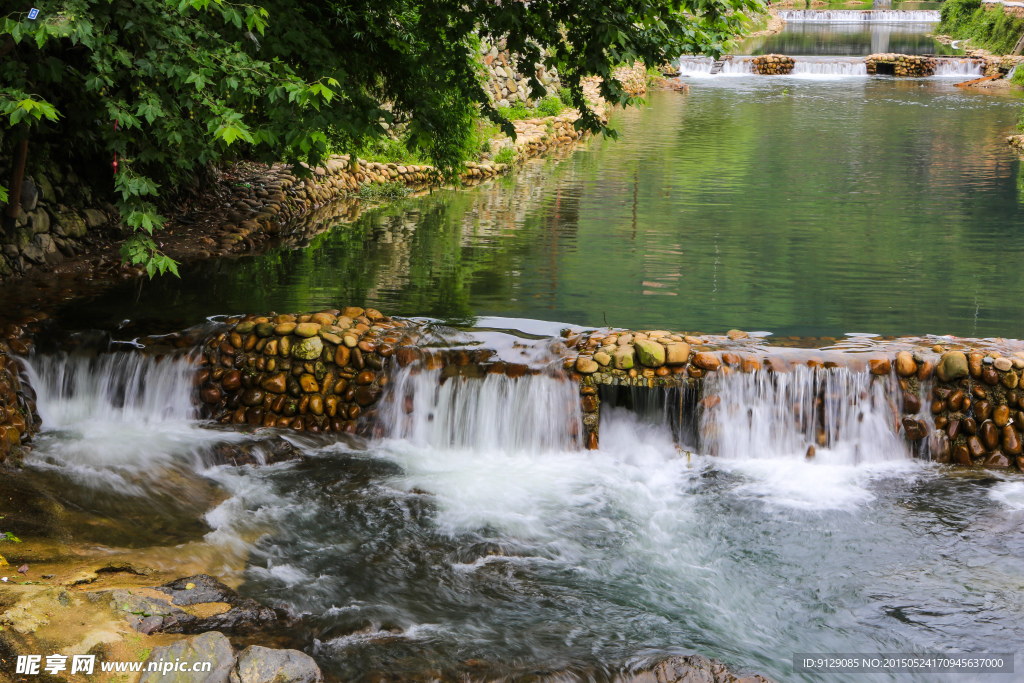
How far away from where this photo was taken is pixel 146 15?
6.48 meters

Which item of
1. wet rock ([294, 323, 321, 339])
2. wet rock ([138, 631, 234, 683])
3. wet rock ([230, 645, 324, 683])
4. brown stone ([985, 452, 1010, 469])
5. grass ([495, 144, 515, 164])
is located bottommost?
wet rock ([230, 645, 324, 683])

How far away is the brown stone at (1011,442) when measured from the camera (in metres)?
7.40

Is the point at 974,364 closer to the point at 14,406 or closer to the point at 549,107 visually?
the point at 14,406

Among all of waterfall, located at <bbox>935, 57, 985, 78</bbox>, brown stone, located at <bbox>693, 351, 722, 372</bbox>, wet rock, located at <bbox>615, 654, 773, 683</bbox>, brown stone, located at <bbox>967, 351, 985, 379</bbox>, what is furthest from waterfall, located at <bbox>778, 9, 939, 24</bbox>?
wet rock, located at <bbox>615, 654, 773, 683</bbox>

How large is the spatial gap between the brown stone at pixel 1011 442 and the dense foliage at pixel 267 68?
4.52 m

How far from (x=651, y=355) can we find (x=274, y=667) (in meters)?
4.41

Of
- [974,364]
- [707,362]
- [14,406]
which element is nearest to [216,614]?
[14,406]

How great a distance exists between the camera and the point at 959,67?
38.7 meters

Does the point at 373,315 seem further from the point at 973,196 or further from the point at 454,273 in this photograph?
the point at 973,196

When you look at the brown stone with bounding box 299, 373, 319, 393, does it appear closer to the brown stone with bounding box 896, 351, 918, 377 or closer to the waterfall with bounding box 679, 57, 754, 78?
the brown stone with bounding box 896, 351, 918, 377

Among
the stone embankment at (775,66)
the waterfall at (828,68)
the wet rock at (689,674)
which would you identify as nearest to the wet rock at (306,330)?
the wet rock at (689,674)

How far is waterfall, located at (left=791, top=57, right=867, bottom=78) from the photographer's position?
39.4m

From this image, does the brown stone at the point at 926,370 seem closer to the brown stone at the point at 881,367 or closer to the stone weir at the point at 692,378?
the stone weir at the point at 692,378

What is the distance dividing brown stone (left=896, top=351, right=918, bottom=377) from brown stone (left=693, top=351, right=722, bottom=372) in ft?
5.04
